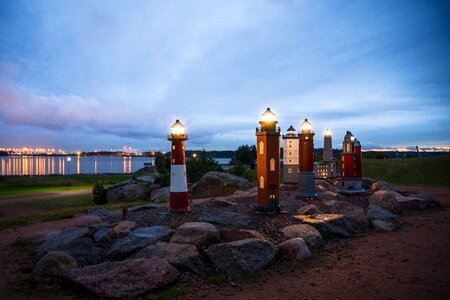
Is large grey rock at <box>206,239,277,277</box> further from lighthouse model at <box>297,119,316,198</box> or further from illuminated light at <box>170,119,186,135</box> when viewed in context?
lighthouse model at <box>297,119,316,198</box>

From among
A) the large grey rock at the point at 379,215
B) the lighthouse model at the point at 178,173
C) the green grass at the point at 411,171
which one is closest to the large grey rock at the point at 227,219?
the lighthouse model at the point at 178,173

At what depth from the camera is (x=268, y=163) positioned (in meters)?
10.4

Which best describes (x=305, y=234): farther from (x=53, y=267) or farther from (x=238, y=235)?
(x=53, y=267)

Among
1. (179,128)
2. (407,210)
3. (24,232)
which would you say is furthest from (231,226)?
(407,210)

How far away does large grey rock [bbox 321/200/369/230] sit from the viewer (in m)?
10.6

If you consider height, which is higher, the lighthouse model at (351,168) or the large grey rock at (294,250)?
the lighthouse model at (351,168)

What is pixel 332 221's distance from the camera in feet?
31.7

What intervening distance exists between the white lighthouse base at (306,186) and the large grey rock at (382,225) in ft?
13.1

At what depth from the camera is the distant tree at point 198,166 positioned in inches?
961

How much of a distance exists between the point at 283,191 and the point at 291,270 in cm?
1149

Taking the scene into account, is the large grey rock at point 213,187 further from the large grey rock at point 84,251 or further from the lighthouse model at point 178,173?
the large grey rock at point 84,251

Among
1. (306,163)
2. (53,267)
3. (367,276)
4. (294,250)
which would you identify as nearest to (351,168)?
(306,163)

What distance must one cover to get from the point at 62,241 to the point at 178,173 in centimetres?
413

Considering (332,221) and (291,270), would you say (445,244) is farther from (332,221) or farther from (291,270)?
(291,270)
